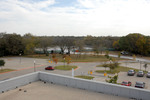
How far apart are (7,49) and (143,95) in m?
50.8

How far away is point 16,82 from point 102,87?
652 centimetres

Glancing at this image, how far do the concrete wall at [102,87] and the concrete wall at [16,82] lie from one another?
3.33ft

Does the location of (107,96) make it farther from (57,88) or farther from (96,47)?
(96,47)

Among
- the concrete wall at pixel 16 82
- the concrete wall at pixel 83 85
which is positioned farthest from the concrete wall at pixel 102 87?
the concrete wall at pixel 16 82

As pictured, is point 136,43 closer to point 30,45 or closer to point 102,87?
point 30,45

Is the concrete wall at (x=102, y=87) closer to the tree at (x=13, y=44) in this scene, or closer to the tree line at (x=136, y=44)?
the tree at (x=13, y=44)

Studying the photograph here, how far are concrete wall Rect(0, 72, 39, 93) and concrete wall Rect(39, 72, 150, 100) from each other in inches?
39.9

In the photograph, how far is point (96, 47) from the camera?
A: 165ft

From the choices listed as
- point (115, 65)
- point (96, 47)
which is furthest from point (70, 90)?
point (96, 47)

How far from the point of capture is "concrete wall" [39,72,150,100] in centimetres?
811

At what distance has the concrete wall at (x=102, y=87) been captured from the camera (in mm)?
8109

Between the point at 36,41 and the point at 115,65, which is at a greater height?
the point at 36,41

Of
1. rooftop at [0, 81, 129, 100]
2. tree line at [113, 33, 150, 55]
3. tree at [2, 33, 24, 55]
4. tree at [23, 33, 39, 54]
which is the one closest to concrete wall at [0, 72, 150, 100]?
rooftop at [0, 81, 129, 100]

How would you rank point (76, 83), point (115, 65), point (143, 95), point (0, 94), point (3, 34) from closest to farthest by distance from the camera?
point (143, 95), point (0, 94), point (76, 83), point (115, 65), point (3, 34)
